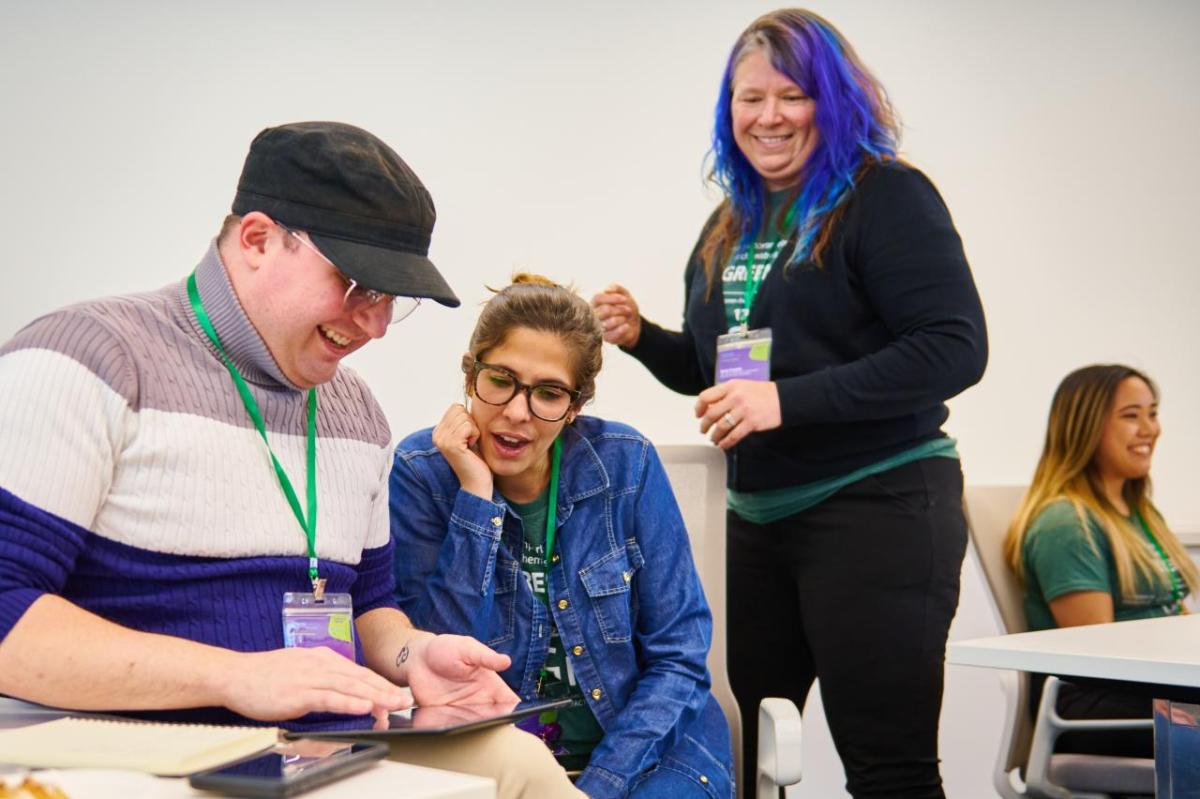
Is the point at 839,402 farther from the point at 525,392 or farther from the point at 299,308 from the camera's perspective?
the point at 299,308

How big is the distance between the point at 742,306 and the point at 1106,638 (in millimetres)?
824

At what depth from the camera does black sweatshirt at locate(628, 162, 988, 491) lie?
1985 millimetres

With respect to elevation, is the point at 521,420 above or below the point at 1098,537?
above

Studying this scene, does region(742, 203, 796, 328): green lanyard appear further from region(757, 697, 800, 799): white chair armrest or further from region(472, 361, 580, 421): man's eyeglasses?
region(757, 697, 800, 799): white chair armrest

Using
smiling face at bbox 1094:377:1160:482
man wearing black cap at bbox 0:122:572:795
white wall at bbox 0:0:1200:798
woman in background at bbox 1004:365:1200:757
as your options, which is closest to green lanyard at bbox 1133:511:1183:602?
woman in background at bbox 1004:365:1200:757

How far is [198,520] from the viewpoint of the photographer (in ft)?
3.98

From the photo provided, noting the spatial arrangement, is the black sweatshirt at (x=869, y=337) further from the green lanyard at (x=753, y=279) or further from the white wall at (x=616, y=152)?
the white wall at (x=616, y=152)

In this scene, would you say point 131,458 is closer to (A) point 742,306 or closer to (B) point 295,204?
(B) point 295,204

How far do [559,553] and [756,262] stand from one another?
0.67 metres

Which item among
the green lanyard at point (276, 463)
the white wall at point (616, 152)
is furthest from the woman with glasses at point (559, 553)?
the white wall at point (616, 152)

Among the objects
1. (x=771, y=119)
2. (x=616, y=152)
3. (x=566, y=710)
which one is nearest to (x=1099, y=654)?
(x=566, y=710)

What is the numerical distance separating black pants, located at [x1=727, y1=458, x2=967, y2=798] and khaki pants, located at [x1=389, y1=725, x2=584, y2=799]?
984 mm

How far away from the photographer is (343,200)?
4.17ft

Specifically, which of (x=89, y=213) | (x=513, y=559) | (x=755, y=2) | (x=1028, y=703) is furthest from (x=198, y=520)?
(x=755, y=2)
